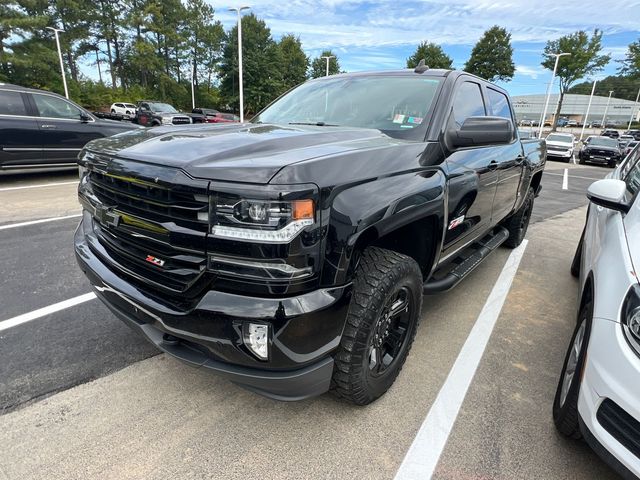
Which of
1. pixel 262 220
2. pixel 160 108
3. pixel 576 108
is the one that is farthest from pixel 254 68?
pixel 576 108

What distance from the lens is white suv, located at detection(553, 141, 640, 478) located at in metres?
1.45

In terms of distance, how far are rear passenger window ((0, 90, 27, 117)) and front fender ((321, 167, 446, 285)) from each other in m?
8.37

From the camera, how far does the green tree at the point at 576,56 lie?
44125 mm

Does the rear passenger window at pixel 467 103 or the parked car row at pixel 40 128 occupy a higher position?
the rear passenger window at pixel 467 103

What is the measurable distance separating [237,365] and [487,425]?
144 cm

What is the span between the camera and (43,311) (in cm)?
302

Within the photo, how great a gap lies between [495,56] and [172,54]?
41.7m

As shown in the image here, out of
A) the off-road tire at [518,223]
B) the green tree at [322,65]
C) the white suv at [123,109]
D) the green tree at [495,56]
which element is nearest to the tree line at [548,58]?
the green tree at [495,56]

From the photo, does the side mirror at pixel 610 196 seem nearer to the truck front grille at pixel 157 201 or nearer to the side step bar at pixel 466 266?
the side step bar at pixel 466 266

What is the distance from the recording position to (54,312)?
9.90 ft

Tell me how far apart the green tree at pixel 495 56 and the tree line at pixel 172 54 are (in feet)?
0.42

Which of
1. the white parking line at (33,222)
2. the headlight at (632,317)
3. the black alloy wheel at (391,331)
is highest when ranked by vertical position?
the headlight at (632,317)

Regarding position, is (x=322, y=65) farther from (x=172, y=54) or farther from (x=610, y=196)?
(x=610, y=196)

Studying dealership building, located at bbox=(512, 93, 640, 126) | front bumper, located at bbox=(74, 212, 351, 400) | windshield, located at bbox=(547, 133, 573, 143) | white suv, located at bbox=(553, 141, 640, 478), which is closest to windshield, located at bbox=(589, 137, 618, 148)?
windshield, located at bbox=(547, 133, 573, 143)
